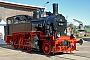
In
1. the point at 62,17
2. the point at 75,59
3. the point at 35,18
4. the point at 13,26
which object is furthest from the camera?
the point at 13,26

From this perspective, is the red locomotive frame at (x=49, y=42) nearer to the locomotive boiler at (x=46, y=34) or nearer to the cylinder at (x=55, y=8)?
the locomotive boiler at (x=46, y=34)

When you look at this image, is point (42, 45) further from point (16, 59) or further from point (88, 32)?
point (88, 32)

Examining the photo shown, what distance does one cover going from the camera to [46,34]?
1349 cm

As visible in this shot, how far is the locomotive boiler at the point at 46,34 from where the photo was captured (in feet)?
42.0

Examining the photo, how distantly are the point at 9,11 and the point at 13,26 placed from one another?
10.8 meters

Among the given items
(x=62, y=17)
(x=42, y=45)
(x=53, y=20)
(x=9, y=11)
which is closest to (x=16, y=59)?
(x=42, y=45)

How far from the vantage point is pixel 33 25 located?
48.3 feet

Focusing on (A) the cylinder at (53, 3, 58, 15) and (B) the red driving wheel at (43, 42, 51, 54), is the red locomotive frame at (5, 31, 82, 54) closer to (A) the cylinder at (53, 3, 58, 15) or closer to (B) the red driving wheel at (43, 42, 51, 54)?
(B) the red driving wheel at (43, 42, 51, 54)

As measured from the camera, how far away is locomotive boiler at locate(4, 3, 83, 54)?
42.0 feet

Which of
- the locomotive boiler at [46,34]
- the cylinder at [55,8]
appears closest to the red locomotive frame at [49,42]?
the locomotive boiler at [46,34]

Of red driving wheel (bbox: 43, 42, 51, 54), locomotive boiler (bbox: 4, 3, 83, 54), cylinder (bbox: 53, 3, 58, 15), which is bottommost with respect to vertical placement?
red driving wheel (bbox: 43, 42, 51, 54)

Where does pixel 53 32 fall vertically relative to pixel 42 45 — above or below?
above

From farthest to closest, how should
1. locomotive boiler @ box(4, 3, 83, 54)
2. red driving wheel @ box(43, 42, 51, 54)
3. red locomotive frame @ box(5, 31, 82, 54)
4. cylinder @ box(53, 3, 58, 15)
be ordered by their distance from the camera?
cylinder @ box(53, 3, 58, 15) < red driving wheel @ box(43, 42, 51, 54) < locomotive boiler @ box(4, 3, 83, 54) < red locomotive frame @ box(5, 31, 82, 54)

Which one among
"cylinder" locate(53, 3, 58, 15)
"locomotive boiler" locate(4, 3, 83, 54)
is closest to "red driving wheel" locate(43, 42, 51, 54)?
"locomotive boiler" locate(4, 3, 83, 54)
